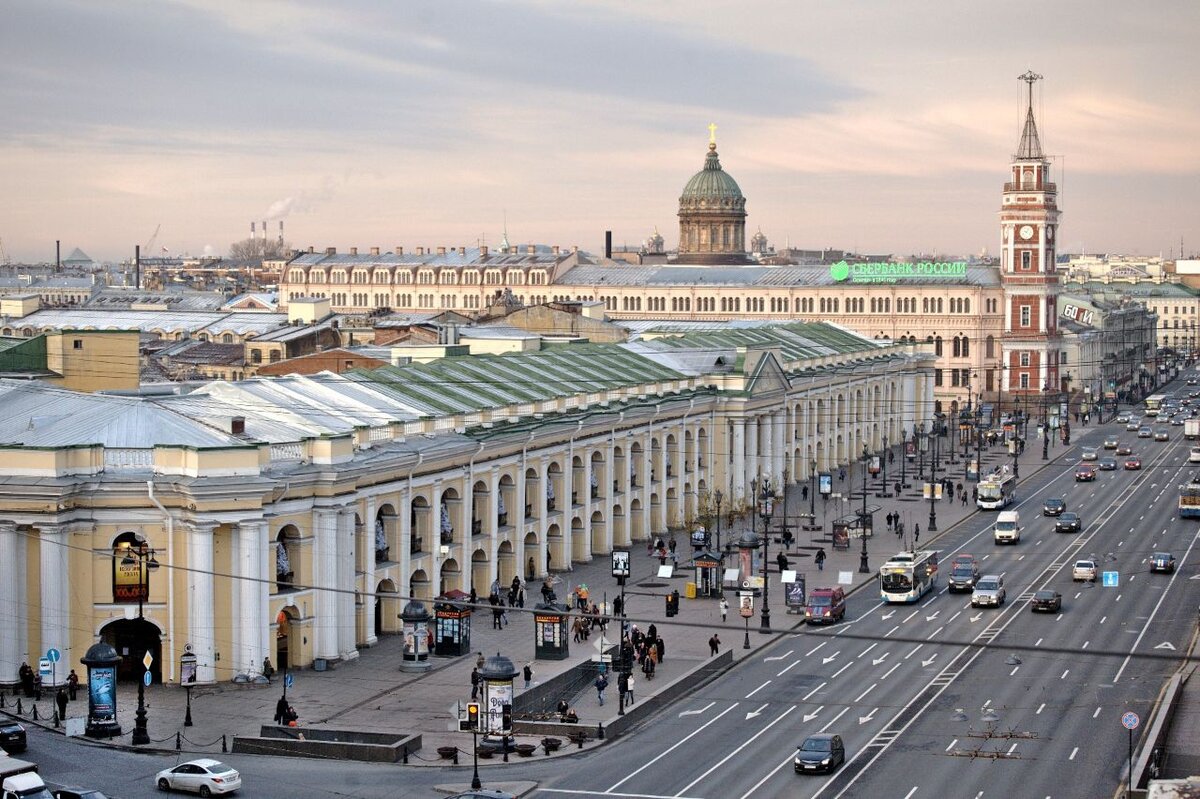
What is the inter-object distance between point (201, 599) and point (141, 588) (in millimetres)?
5132

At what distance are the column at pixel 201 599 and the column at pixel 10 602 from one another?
5.46m

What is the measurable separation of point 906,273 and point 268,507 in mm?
141253

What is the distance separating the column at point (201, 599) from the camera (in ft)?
207

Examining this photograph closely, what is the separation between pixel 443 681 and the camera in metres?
64.6

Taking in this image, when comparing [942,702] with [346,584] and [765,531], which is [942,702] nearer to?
[346,584]

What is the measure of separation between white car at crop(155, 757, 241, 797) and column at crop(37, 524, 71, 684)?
51.5ft

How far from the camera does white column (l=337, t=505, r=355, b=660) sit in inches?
2682

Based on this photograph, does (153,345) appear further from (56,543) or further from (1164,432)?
(56,543)

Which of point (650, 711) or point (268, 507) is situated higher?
point (268, 507)

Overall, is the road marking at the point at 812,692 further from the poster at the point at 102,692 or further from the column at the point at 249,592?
the poster at the point at 102,692

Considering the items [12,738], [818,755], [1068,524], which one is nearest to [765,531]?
[1068,524]

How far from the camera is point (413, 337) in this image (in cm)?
13700

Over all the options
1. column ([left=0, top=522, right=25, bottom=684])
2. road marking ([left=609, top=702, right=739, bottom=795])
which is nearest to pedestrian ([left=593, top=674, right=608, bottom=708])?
road marking ([left=609, top=702, right=739, bottom=795])

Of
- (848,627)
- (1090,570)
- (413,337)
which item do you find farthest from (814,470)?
(848,627)
